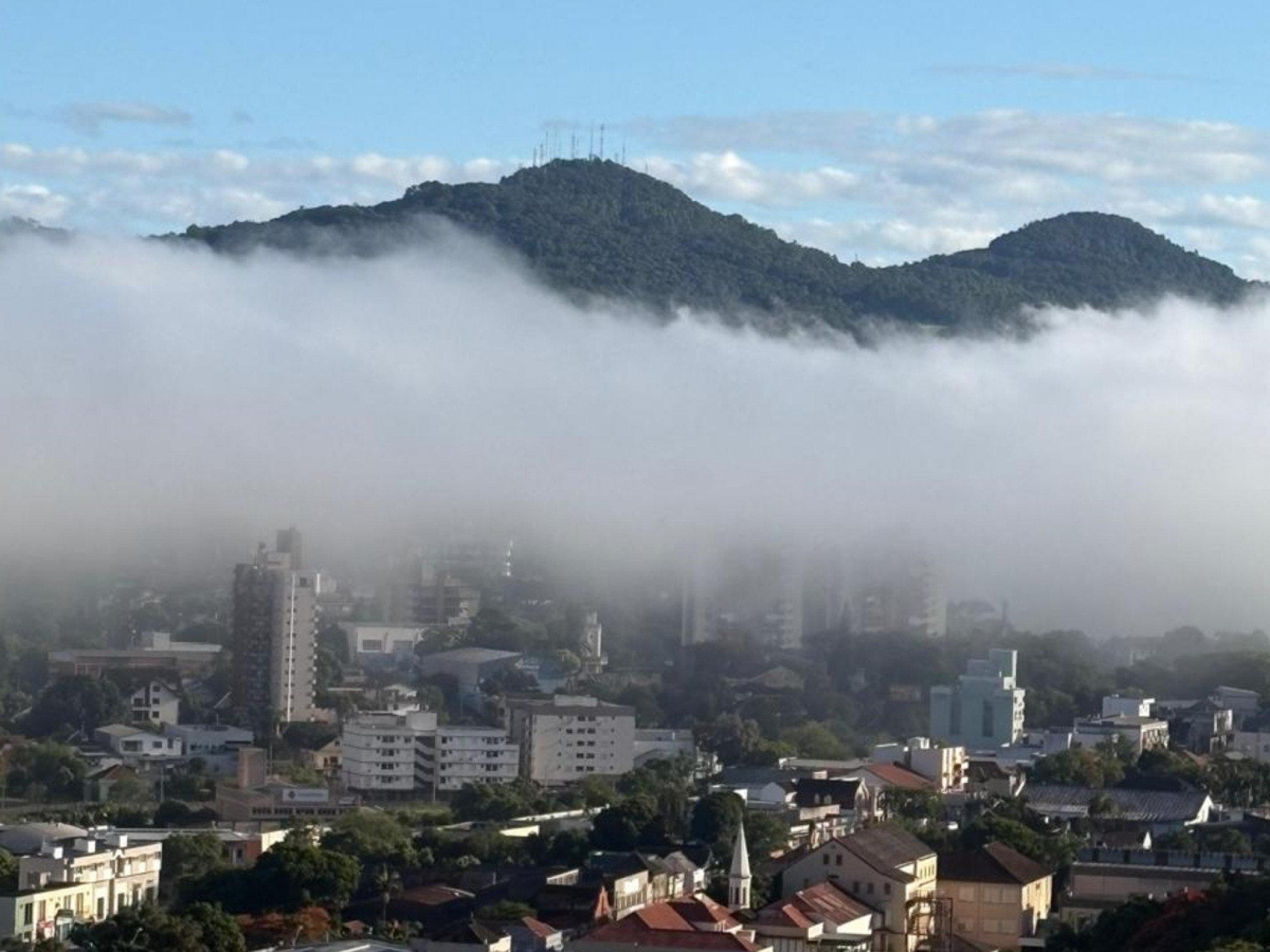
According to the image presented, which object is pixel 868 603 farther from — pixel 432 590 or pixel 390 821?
pixel 390 821

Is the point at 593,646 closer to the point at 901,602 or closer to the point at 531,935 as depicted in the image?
the point at 901,602

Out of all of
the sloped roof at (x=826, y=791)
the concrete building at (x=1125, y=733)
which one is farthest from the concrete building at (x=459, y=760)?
the concrete building at (x=1125, y=733)

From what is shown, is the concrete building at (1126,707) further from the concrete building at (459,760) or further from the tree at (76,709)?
the tree at (76,709)

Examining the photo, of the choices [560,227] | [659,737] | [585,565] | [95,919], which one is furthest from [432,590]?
[95,919]

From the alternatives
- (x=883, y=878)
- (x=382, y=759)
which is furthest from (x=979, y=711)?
(x=883, y=878)

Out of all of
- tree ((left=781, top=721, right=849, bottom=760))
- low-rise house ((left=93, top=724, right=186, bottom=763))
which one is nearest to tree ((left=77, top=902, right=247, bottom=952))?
low-rise house ((left=93, top=724, right=186, bottom=763))

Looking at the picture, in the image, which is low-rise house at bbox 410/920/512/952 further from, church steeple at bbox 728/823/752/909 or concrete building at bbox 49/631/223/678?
concrete building at bbox 49/631/223/678

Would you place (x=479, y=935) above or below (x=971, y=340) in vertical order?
below
